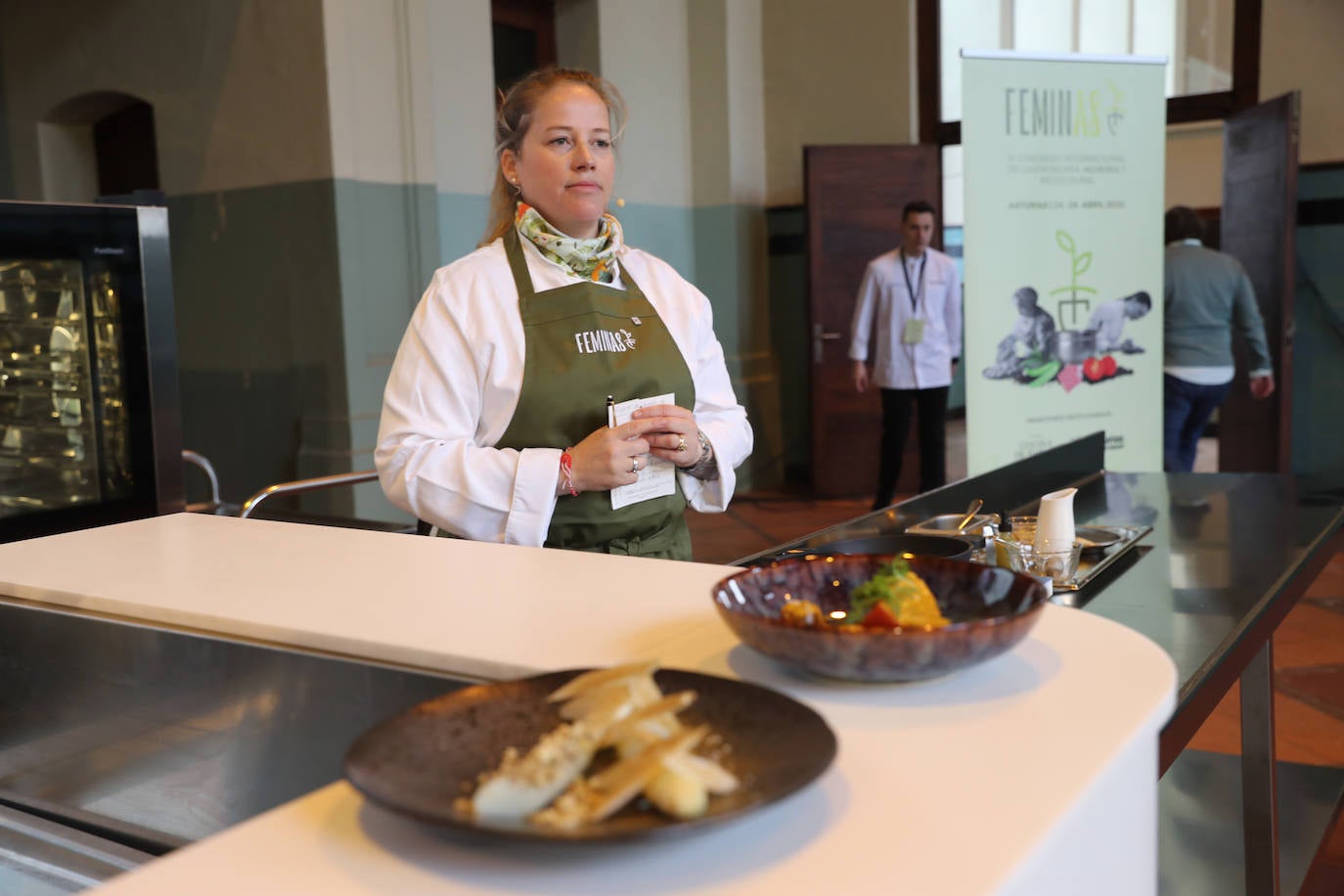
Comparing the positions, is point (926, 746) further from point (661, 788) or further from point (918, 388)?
point (918, 388)

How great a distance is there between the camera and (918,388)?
6.09 meters

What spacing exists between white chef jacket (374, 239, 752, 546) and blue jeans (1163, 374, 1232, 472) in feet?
13.6

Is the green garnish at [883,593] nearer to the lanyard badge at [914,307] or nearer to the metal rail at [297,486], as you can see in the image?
the metal rail at [297,486]

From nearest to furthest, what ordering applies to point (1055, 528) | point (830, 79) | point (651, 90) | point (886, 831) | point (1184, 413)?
point (886, 831) < point (1055, 528) < point (1184, 413) < point (651, 90) < point (830, 79)

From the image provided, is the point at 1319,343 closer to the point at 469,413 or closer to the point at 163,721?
the point at 469,413

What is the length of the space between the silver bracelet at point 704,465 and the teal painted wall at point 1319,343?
4950 millimetres

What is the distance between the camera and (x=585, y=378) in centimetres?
194

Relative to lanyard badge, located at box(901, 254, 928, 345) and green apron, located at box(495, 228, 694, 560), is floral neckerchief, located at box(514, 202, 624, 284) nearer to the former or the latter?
green apron, located at box(495, 228, 694, 560)

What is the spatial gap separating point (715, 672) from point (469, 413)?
110cm

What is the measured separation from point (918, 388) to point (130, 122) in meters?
4.09

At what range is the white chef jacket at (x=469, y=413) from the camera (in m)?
1.84

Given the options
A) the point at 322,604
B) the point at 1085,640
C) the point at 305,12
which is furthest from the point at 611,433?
the point at 305,12

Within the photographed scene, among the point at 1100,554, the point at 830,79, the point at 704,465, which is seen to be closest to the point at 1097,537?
the point at 1100,554

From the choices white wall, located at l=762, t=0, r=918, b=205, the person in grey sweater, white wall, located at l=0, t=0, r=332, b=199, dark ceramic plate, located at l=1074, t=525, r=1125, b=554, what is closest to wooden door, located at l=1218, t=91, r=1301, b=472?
the person in grey sweater
